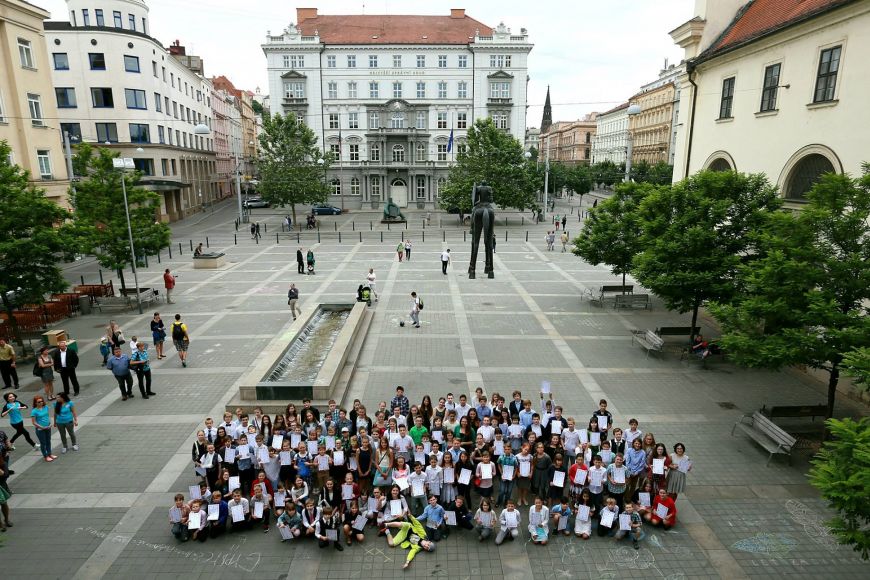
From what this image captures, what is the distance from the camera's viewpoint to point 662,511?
31.1ft

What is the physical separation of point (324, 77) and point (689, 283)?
202 feet

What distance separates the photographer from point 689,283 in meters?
15.8

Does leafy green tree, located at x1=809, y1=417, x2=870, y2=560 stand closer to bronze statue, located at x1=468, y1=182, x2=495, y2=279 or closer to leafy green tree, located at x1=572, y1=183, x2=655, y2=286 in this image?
bronze statue, located at x1=468, y1=182, x2=495, y2=279

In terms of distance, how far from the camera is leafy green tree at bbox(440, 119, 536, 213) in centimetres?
5175

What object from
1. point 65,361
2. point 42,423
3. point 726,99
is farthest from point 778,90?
point 65,361

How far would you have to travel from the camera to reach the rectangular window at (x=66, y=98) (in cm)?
4756

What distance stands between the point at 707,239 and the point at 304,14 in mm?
69510

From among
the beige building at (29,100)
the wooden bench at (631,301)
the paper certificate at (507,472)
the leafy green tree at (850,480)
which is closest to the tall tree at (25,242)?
the beige building at (29,100)

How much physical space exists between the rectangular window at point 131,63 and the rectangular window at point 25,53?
55.9 feet

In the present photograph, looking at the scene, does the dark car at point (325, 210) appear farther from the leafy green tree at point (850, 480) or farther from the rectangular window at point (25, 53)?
the leafy green tree at point (850, 480)

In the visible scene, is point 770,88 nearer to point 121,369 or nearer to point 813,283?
point 813,283

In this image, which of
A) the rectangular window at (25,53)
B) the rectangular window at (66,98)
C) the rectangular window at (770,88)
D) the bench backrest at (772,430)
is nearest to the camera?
the bench backrest at (772,430)

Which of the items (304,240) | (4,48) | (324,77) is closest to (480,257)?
(304,240)

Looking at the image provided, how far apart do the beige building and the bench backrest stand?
1380 inches
